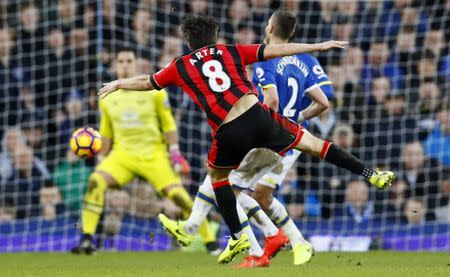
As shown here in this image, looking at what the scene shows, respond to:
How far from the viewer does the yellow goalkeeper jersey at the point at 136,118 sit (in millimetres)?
10664

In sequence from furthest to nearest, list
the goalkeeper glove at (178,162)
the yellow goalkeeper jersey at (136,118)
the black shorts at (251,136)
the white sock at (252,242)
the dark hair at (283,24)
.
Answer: the yellow goalkeeper jersey at (136,118) < the goalkeeper glove at (178,162) < the dark hair at (283,24) < the white sock at (252,242) < the black shorts at (251,136)

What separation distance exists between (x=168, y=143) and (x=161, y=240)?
131cm

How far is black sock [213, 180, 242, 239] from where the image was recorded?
23.9ft

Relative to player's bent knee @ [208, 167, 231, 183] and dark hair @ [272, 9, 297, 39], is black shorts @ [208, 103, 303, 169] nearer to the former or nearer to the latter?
player's bent knee @ [208, 167, 231, 183]

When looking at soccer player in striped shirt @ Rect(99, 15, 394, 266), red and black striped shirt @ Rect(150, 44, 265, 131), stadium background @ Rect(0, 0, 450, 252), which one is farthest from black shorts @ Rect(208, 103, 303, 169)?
stadium background @ Rect(0, 0, 450, 252)

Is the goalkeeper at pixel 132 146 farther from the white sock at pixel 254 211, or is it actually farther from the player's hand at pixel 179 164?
the white sock at pixel 254 211

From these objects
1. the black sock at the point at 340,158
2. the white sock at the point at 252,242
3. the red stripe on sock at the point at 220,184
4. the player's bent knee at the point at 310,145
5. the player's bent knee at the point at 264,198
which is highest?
the player's bent knee at the point at 310,145

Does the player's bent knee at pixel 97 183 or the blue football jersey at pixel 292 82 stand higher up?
the blue football jersey at pixel 292 82

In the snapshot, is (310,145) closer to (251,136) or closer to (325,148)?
(325,148)

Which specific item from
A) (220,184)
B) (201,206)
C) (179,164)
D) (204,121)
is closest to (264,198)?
(201,206)

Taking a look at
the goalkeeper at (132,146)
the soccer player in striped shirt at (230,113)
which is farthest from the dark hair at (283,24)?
the goalkeeper at (132,146)

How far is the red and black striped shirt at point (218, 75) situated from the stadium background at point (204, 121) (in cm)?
421

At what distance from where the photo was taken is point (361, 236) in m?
11.1

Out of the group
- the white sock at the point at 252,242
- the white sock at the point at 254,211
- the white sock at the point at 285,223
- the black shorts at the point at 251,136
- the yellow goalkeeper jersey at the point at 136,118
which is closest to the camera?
the black shorts at the point at 251,136
